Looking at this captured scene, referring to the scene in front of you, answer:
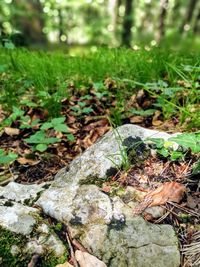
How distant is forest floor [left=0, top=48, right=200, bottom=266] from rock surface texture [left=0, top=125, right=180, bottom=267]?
5.1 inches

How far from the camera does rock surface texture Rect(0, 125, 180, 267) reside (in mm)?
1239

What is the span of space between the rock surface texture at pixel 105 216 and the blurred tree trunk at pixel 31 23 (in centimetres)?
623

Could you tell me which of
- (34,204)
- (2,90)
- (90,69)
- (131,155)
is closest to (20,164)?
(34,204)

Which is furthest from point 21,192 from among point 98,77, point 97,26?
point 97,26

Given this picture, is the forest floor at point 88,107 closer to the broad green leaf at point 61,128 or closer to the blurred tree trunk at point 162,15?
the broad green leaf at point 61,128

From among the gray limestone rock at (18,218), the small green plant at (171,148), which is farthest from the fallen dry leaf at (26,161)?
the small green plant at (171,148)

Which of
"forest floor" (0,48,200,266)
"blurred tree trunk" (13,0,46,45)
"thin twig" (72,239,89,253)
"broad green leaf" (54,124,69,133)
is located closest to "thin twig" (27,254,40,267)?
"thin twig" (72,239,89,253)

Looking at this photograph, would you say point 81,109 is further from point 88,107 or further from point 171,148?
point 171,148

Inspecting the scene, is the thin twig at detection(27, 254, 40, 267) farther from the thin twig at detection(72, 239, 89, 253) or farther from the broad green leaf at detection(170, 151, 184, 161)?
the broad green leaf at detection(170, 151, 184, 161)

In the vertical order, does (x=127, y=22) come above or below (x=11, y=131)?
below

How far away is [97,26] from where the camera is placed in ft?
51.9

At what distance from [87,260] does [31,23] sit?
7726 millimetres

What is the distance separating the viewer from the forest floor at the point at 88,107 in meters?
1.92

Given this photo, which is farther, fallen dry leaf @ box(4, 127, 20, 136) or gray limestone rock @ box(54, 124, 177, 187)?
fallen dry leaf @ box(4, 127, 20, 136)
